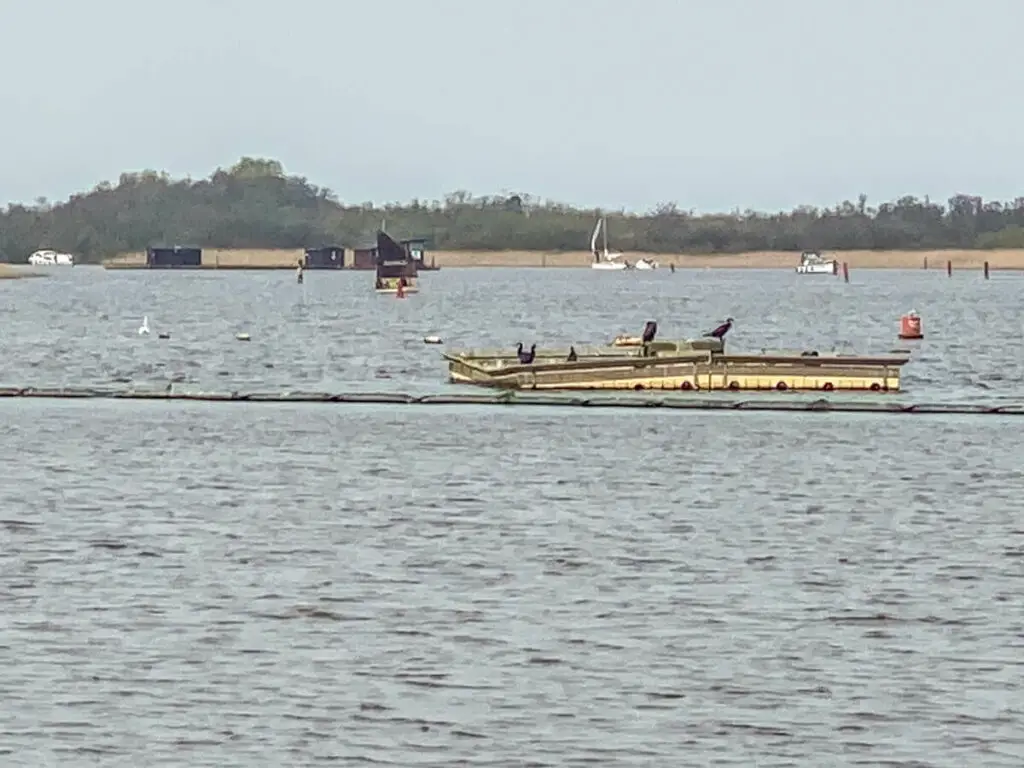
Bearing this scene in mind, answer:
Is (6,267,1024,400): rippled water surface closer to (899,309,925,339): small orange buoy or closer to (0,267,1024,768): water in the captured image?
(899,309,925,339): small orange buoy

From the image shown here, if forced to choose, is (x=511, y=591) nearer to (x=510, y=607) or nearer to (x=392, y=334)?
(x=510, y=607)

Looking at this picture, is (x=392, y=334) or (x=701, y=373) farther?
(x=392, y=334)

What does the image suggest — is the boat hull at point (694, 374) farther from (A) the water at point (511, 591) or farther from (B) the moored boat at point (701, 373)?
(A) the water at point (511, 591)

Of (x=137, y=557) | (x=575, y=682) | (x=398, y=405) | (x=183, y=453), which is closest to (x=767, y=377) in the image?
(x=398, y=405)

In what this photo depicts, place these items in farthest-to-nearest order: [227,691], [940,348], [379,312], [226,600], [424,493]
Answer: [379,312]
[940,348]
[424,493]
[226,600]
[227,691]

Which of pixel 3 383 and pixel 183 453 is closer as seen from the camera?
pixel 183 453

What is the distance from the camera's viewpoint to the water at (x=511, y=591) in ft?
71.8

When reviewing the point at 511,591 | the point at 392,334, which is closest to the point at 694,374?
the point at 511,591

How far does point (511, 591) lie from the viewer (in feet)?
95.9

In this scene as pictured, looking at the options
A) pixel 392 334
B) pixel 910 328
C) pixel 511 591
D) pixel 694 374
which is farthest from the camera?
pixel 392 334

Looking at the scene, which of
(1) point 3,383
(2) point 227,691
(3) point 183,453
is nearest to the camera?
(2) point 227,691

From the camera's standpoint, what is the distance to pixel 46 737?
2138cm

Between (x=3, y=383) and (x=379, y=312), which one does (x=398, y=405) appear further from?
(x=379, y=312)

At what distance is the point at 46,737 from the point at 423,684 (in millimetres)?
4000
